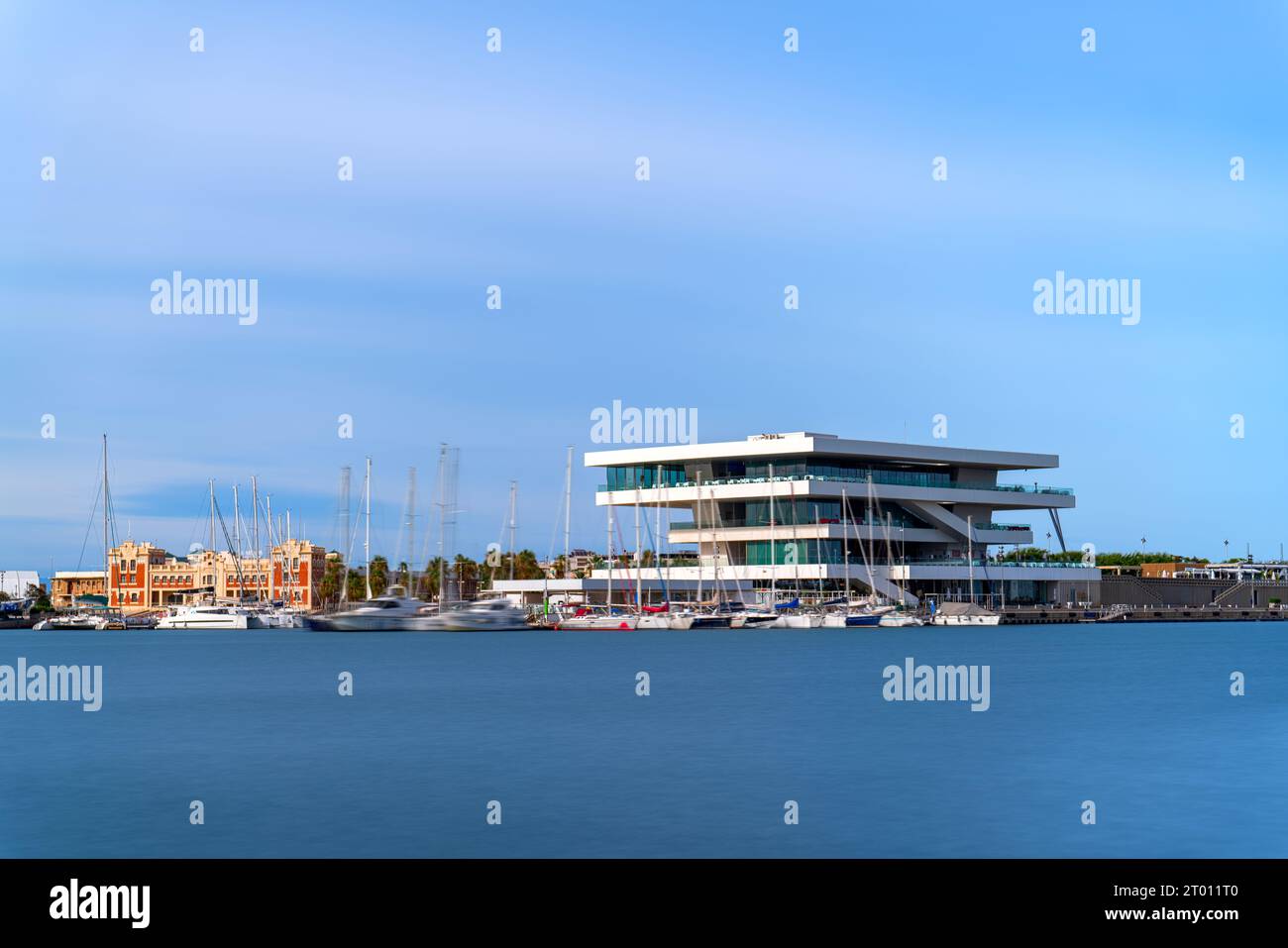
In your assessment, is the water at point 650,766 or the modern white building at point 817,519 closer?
the water at point 650,766

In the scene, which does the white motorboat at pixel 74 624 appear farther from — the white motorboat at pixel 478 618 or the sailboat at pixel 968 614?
the sailboat at pixel 968 614

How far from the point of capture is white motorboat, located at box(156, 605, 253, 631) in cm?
15575

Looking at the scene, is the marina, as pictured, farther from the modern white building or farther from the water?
the water

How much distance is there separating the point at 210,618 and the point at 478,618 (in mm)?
43213

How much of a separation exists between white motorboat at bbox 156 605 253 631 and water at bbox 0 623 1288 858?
274 feet

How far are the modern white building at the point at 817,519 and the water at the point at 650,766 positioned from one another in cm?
6456

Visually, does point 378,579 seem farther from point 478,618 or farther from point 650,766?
point 650,766

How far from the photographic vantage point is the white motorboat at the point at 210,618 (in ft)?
511

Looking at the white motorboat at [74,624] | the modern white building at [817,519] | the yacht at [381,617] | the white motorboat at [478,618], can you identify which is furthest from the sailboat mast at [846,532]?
the white motorboat at [74,624]

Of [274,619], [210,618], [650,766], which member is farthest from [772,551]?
[650,766]

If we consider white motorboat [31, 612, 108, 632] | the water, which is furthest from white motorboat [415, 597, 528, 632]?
white motorboat [31, 612, 108, 632]
